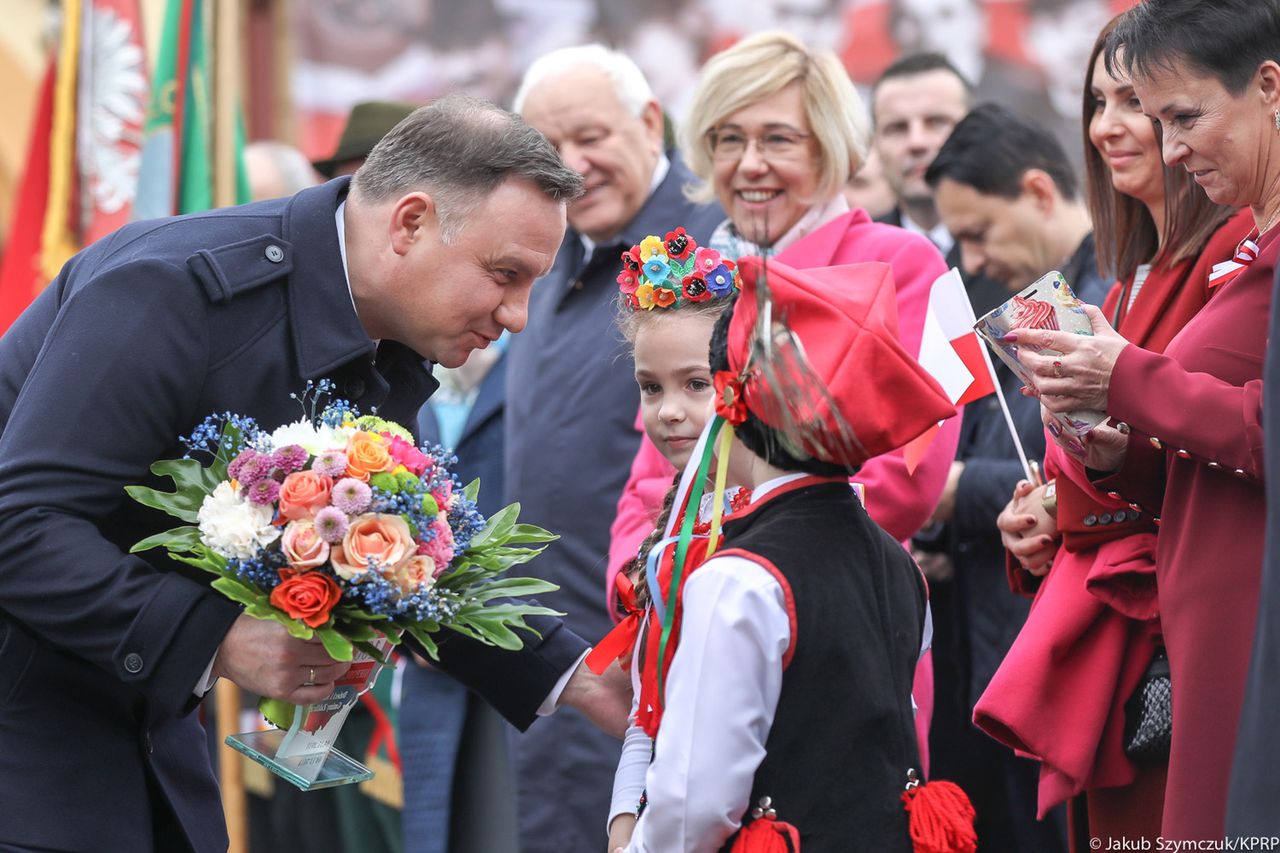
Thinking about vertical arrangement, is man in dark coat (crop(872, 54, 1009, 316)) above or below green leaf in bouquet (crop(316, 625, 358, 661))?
above

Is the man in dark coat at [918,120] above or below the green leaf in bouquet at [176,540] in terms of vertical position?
above

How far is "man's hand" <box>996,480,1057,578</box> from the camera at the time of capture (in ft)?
12.0

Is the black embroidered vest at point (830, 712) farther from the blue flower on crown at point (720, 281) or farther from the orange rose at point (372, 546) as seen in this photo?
the blue flower on crown at point (720, 281)

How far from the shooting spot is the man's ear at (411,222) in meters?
3.31

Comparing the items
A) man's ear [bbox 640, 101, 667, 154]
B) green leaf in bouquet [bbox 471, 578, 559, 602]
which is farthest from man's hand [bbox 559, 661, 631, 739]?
man's ear [bbox 640, 101, 667, 154]

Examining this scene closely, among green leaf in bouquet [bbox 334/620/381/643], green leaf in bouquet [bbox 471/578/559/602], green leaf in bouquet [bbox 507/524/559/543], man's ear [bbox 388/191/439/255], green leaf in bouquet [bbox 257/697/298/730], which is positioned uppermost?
man's ear [bbox 388/191/439/255]

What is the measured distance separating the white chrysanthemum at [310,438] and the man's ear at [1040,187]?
9.12ft

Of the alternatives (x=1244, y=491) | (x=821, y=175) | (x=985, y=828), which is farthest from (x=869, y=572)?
(x=985, y=828)

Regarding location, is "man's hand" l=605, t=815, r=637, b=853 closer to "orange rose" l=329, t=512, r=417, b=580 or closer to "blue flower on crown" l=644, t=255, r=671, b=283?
"orange rose" l=329, t=512, r=417, b=580

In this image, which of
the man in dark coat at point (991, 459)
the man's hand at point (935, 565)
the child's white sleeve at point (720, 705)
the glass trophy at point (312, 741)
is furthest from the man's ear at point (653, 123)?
the child's white sleeve at point (720, 705)

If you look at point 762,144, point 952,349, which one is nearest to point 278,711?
point 952,349

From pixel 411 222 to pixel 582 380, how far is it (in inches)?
60.5

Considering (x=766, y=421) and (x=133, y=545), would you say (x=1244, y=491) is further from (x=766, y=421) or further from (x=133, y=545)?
(x=133, y=545)

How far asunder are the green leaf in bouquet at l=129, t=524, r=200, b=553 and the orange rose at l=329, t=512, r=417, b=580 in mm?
265
